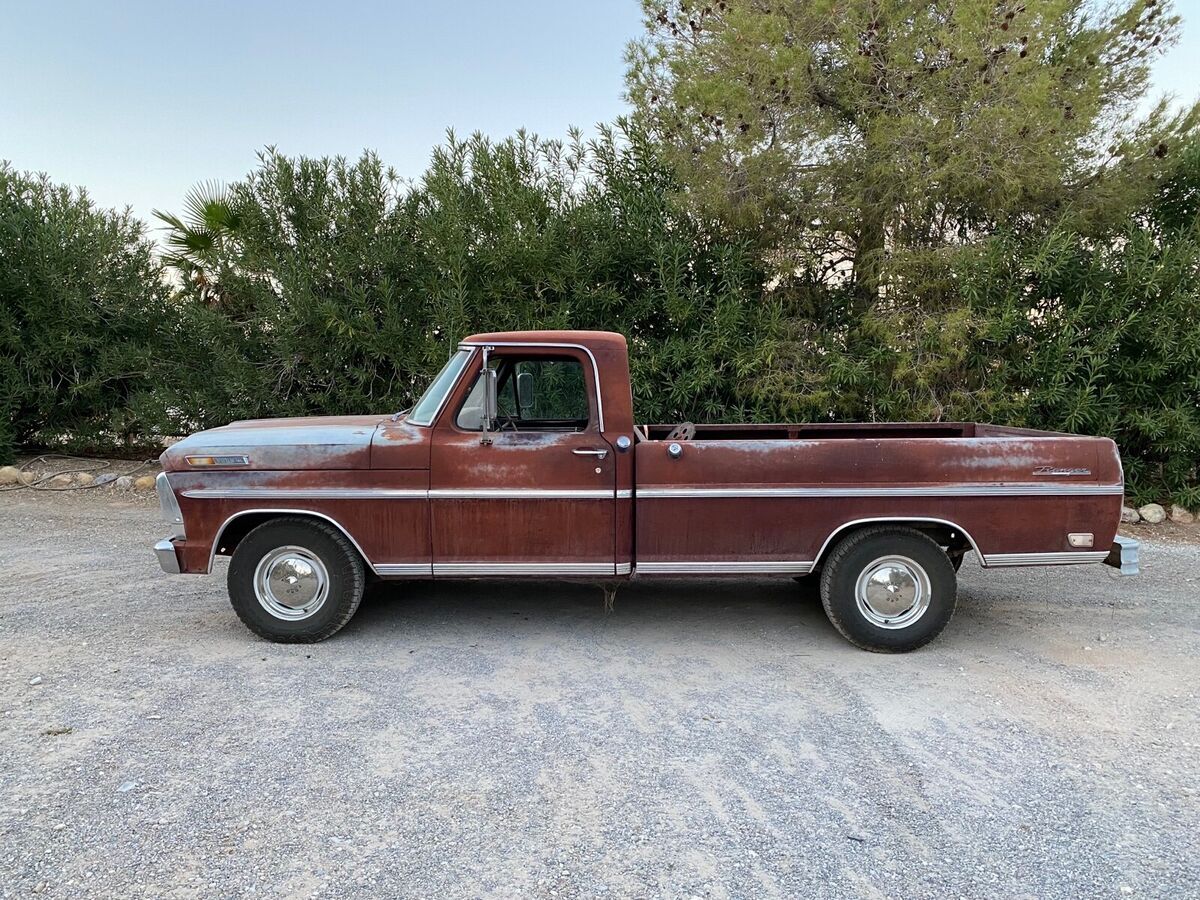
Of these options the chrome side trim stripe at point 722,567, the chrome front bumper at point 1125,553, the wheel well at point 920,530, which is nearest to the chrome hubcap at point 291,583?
the chrome side trim stripe at point 722,567

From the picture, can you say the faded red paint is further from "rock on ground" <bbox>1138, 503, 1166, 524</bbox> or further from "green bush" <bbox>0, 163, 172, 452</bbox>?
"green bush" <bbox>0, 163, 172, 452</bbox>

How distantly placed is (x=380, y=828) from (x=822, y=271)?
7.28 metres

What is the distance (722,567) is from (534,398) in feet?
5.39

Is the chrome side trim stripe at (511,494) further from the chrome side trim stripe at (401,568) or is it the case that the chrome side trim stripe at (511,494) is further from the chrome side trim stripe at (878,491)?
the chrome side trim stripe at (401,568)

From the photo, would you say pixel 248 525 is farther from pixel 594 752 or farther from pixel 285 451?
pixel 594 752

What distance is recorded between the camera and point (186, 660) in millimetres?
4625

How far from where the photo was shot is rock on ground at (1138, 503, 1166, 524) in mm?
8312

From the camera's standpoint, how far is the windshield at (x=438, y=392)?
4922mm

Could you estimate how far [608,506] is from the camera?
480cm

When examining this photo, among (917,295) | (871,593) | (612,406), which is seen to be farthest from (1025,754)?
(917,295)

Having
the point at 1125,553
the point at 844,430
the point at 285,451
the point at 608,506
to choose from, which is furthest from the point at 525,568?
the point at 1125,553

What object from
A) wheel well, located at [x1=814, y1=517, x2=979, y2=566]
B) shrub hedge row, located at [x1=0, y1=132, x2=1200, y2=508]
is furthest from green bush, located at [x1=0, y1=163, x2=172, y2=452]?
wheel well, located at [x1=814, y1=517, x2=979, y2=566]

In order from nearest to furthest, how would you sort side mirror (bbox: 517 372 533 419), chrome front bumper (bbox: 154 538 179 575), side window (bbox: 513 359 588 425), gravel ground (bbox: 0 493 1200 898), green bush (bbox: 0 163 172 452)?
gravel ground (bbox: 0 493 1200 898)
chrome front bumper (bbox: 154 538 179 575)
side window (bbox: 513 359 588 425)
side mirror (bbox: 517 372 533 419)
green bush (bbox: 0 163 172 452)

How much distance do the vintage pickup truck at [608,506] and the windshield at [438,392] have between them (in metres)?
0.03
